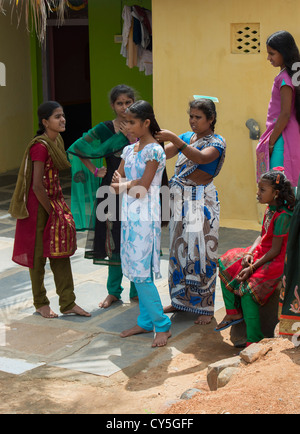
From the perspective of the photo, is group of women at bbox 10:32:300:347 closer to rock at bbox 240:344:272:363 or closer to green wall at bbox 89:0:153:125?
rock at bbox 240:344:272:363

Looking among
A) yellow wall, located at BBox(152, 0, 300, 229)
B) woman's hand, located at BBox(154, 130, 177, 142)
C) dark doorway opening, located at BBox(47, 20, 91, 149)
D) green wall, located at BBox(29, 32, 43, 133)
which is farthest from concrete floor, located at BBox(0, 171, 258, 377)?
dark doorway opening, located at BBox(47, 20, 91, 149)

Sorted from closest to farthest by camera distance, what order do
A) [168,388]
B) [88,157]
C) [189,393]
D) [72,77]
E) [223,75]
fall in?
1. [189,393]
2. [168,388]
3. [88,157]
4. [223,75]
5. [72,77]

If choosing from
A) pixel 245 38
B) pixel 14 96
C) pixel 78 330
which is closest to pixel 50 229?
pixel 78 330

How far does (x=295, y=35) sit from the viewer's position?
8.18 m

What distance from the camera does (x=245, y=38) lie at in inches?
336

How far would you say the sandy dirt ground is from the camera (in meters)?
4.01

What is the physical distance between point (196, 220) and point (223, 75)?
3411mm

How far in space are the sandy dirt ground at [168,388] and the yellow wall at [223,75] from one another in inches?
146

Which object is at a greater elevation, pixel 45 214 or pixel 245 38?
pixel 245 38

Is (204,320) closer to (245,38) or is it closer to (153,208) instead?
(153,208)

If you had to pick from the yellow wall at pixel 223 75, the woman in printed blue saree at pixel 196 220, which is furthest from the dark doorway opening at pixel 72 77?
the woman in printed blue saree at pixel 196 220

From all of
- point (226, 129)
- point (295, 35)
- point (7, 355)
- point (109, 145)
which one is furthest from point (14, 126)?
point (7, 355)

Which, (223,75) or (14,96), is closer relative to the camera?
(223,75)

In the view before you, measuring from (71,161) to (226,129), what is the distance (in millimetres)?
2982
